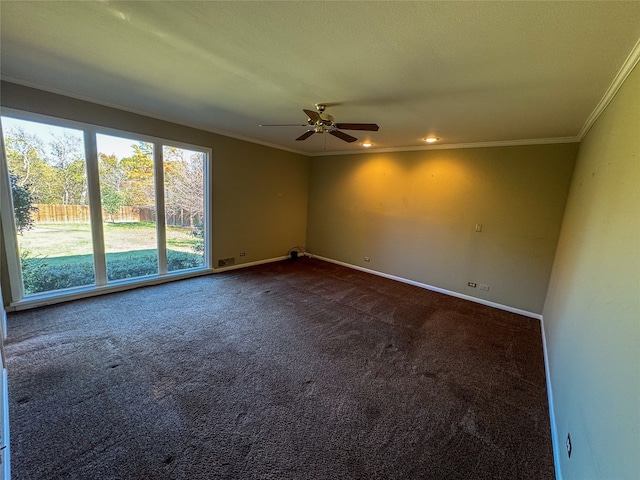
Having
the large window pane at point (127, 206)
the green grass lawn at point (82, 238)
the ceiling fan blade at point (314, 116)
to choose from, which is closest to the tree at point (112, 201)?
the large window pane at point (127, 206)

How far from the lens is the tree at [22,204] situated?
2.85 meters

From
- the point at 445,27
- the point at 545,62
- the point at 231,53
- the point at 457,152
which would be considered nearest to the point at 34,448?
the point at 231,53

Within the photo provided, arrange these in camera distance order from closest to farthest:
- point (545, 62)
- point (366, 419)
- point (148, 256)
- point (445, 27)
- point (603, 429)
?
point (603, 429), point (445, 27), point (545, 62), point (366, 419), point (148, 256)

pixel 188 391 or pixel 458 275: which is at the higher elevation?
pixel 458 275

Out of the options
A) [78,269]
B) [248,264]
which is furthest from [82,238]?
[248,264]

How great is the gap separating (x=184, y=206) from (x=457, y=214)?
4.60 metres

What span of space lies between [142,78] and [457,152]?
14.3 feet

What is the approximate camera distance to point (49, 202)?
10.1ft

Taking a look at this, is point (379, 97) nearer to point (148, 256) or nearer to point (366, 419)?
point (366, 419)

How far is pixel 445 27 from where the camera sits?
1449mm

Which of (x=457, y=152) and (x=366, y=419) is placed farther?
(x=457, y=152)

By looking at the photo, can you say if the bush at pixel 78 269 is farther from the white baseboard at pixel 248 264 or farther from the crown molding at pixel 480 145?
the crown molding at pixel 480 145

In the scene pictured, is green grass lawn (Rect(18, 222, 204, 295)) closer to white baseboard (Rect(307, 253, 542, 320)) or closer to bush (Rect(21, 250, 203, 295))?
bush (Rect(21, 250, 203, 295))

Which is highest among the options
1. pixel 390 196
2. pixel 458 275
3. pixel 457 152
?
pixel 457 152
